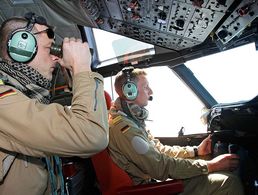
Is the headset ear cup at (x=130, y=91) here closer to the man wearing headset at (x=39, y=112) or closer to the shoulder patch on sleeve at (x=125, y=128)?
the shoulder patch on sleeve at (x=125, y=128)

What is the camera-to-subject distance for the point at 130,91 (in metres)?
2.28

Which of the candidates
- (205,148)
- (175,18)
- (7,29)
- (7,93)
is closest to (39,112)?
(7,93)

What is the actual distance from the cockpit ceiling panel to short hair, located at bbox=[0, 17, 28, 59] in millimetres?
907

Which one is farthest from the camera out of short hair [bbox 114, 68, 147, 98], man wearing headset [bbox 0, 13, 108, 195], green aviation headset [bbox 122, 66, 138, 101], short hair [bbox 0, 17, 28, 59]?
short hair [bbox 114, 68, 147, 98]

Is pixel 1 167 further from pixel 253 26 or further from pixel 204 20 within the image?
pixel 253 26

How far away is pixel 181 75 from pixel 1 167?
2.23m

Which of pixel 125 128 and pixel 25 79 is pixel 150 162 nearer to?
pixel 125 128

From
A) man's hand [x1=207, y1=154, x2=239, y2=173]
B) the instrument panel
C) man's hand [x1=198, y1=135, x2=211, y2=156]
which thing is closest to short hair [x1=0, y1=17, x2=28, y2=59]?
the instrument panel

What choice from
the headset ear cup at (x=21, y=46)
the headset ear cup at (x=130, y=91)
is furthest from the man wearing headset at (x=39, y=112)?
the headset ear cup at (x=130, y=91)

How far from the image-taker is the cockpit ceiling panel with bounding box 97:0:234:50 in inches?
71.4

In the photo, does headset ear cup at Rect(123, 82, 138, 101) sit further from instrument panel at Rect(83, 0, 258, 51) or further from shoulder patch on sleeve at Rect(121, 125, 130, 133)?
instrument panel at Rect(83, 0, 258, 51)

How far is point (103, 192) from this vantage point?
77.2 inches

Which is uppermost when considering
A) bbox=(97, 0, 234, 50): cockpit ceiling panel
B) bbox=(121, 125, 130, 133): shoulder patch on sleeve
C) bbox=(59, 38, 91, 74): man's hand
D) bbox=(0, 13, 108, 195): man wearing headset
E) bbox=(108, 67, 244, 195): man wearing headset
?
bbox=(97, 0, 234, 50): cockpit ceiling panel

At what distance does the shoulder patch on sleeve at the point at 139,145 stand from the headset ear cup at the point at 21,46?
112cm
